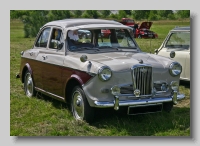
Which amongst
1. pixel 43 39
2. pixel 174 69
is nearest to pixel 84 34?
pixel 43 39

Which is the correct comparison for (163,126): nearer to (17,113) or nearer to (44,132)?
(44,132)

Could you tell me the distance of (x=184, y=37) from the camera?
9758 mm

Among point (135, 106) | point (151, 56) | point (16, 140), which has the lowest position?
point (16, 140)

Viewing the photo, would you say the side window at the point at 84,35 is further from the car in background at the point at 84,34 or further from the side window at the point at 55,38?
the side window at the point at 55,38

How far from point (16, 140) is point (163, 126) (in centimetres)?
236

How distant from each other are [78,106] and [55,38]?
184 centimetres

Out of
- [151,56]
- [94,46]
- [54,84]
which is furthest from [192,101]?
[54,84]

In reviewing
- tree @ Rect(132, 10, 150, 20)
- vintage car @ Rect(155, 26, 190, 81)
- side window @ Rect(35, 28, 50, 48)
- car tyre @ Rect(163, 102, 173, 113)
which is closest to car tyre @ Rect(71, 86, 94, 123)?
car tyre @ Rect(163, 102, 173, 113)

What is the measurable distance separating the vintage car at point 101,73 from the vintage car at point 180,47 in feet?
7.48

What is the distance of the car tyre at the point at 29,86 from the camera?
8.23m

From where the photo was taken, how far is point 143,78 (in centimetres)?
622

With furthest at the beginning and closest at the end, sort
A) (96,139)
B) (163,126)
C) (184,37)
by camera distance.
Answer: (184,37) < (163,126) < (96,139)

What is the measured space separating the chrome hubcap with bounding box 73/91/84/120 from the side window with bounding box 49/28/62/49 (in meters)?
1.32

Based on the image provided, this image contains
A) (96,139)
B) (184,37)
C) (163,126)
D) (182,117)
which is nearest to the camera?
(96,139)
